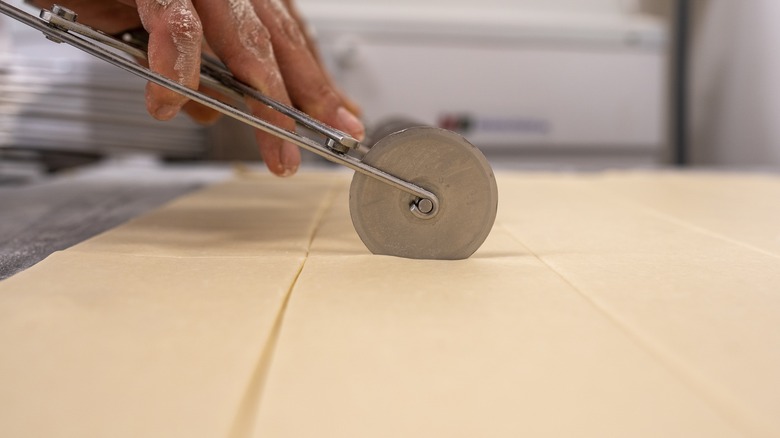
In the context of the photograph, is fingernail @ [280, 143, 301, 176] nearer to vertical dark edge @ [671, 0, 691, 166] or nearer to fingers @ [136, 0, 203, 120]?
fingers @ [136, 0, 203, 120]

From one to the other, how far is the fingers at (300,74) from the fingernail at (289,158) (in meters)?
0.08

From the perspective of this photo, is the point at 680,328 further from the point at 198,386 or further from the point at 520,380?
the point at 198,386

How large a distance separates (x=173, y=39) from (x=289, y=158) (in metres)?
0.33

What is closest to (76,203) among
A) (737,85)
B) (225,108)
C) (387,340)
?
(225,108)

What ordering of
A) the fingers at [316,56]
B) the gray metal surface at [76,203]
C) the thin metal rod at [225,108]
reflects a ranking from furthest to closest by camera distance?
the fingers at [316,56] < the gray metal surface at [76,203] < the thin metal rod at [225,108]

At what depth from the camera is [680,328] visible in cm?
72

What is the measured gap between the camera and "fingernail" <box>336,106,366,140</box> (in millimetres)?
1254

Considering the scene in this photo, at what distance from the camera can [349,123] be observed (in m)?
1.25

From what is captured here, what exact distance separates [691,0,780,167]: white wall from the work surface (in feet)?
6.52

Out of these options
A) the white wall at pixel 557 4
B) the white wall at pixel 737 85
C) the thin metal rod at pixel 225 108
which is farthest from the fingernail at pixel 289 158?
the white wall at pixel 557 4

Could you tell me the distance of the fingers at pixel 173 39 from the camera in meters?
1.00

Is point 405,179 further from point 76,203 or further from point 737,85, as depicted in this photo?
point 737,85

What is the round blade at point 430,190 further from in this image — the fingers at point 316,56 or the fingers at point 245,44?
the fingers at point 316,56

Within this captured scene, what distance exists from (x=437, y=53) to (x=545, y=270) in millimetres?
2125
